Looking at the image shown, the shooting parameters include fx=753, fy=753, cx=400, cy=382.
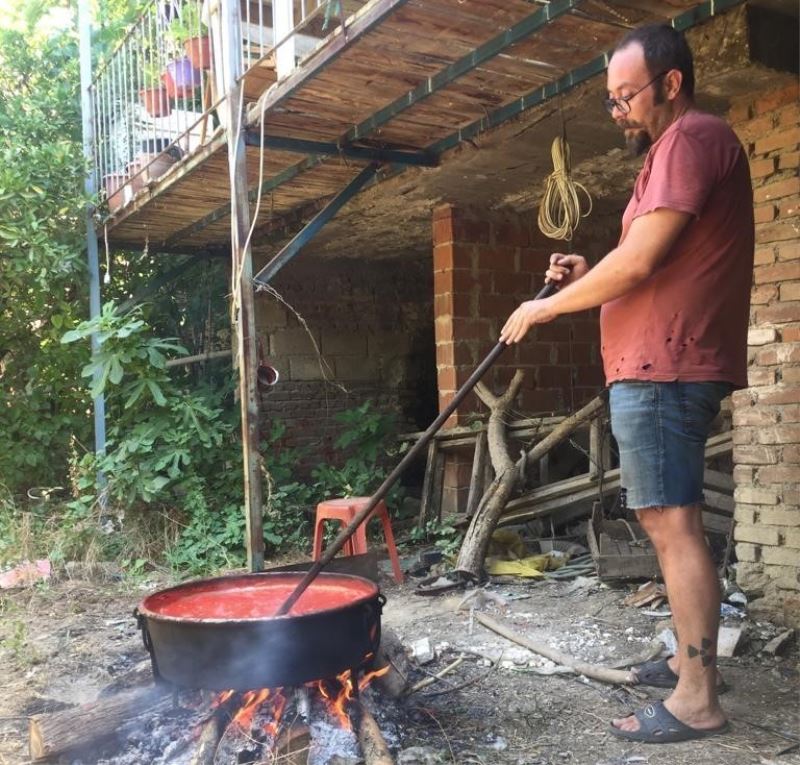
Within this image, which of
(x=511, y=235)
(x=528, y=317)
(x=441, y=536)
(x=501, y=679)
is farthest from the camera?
(x=511, y=235)

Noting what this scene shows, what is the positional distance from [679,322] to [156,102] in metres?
4.88

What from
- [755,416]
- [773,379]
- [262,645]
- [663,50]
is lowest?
[262,645]

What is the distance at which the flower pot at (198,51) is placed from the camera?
5.15m

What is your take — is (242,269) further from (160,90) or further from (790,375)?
(790,375)

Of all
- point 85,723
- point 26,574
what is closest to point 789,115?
point 85,723

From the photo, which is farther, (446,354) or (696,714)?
(446,354)

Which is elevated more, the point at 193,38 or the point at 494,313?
the point at 193,38

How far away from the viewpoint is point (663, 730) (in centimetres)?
215

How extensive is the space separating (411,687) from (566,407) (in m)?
3.67

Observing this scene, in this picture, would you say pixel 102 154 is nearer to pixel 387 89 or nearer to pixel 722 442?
pixel 387 89

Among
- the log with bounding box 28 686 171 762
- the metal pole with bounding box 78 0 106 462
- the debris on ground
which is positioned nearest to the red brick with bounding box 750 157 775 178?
the log with bounding box 28 686 171 762

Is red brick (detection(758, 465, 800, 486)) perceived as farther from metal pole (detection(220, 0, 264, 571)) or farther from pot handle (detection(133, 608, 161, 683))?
pot handle (detection(133, 608, 161, 683))

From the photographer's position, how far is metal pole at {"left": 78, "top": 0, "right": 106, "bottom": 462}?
6203mm

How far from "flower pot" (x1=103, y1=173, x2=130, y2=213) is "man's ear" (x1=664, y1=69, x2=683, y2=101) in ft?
15.9
